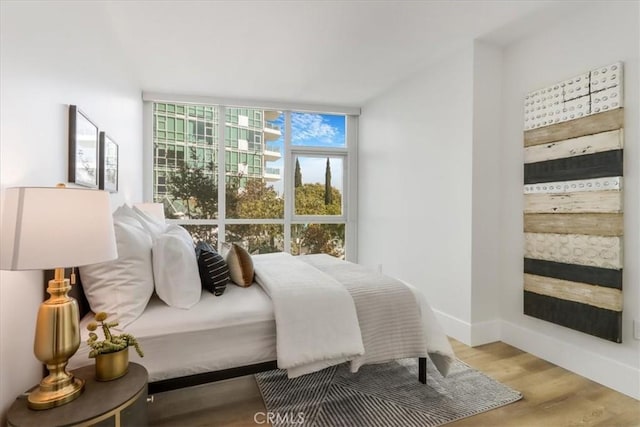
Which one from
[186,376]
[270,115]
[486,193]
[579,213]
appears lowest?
[186,376]

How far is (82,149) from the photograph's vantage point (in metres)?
1.96

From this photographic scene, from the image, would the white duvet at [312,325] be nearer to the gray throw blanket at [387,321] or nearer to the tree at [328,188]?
the gray throw blanket at [387,321]

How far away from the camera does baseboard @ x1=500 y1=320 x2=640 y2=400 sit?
2119mm

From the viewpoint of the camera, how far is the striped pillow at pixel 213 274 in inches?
78.7

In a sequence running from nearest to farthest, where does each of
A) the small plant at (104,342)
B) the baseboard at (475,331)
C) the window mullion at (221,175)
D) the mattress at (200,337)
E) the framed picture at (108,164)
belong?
1. the small plant at (104,342)
2. the mattress at (200,337)
3. the framed picture at (108,164)
4. the baseboard at (475,331)
5. the window mullion at (221,175)

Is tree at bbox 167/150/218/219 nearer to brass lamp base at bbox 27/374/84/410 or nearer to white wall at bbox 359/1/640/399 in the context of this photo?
white wall at bbox 359/1/640/399

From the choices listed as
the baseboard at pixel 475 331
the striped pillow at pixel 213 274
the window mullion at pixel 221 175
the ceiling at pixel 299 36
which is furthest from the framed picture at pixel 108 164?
the baseboard at pixel 475 331

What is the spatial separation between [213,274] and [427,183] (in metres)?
2.34

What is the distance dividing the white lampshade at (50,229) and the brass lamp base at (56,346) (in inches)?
9.4

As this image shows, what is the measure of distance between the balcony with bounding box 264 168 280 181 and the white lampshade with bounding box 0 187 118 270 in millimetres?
3572

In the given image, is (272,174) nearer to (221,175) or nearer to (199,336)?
(221,175)

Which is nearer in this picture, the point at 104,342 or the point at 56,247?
the point at 56,247

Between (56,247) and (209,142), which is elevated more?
(209,142)

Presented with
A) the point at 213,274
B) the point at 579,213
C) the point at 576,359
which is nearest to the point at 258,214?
the point at 213,274
